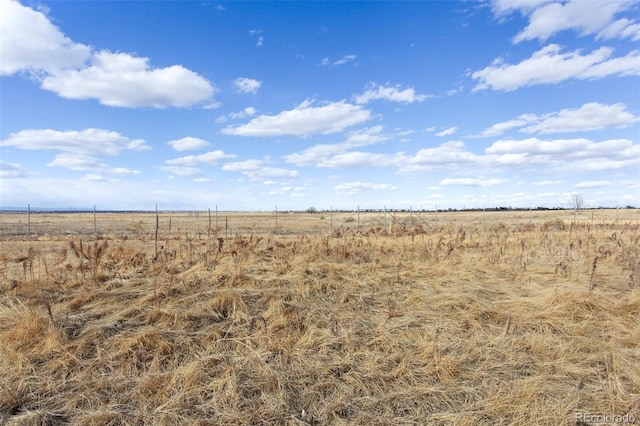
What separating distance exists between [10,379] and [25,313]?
1.36m

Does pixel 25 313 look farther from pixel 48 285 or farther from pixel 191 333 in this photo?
pixel 191 333

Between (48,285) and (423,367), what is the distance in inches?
239

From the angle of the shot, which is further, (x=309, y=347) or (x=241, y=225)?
(x=241, y=225)

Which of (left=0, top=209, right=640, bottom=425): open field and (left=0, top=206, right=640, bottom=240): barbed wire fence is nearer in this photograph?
(left=0, top=209, right=640, bottom=425): open field

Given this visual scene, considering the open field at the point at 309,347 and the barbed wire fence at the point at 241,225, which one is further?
the barbed wire fence at the point at 241,225

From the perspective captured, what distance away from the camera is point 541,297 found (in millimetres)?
5961

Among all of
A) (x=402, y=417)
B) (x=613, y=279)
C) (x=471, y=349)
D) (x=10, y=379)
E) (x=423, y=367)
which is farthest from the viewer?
(x=613, y=279)

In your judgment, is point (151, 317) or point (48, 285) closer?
point (151, 317)

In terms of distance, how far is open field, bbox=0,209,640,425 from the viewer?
3.17 meters

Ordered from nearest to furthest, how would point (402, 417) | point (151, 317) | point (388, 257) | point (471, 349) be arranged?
point (402, 417), point (471, 349), point (151, 317), point (388, 257)

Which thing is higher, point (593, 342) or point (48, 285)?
point (48, 285)

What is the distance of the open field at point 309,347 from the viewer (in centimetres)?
317

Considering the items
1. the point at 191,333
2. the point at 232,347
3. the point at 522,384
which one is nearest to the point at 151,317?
the point at 191,333

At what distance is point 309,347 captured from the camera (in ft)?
13.9
